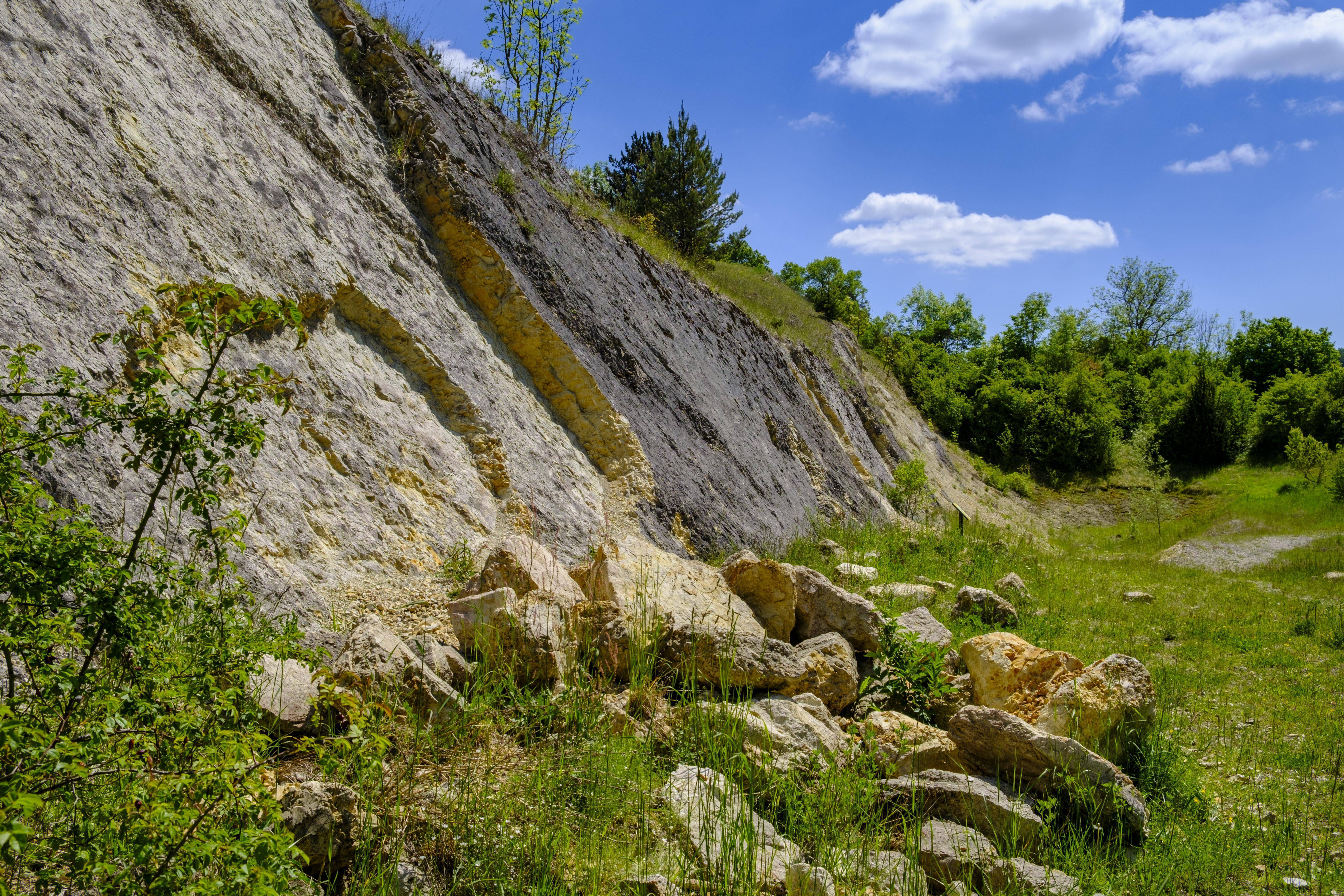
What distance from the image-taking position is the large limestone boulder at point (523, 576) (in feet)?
16.0

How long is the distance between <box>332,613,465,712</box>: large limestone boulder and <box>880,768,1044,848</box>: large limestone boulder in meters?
2.27

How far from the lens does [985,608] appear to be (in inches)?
322

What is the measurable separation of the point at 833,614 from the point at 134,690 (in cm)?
487

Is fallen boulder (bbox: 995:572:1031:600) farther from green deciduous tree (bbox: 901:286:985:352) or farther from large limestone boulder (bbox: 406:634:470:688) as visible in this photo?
green deciduous tree (bbox: 901:286:985:352)

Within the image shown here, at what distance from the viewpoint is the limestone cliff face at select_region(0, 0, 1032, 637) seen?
4641 mm

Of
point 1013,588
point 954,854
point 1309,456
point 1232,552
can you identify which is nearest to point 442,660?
point 954,854

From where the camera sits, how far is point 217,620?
2645 millimetres

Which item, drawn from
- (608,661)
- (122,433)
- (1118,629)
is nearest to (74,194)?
(122,433)

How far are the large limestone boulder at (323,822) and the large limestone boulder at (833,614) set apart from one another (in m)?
3.83

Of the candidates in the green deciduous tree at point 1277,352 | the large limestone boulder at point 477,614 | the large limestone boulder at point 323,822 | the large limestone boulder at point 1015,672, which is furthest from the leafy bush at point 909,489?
the green deciduous tree at point 1277,352

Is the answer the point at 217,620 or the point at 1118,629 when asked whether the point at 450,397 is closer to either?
the point at 217,620

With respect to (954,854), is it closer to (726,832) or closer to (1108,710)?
(726,832)

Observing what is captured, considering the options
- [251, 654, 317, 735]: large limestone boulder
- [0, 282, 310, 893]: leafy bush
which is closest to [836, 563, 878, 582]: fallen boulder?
[251, 654, 317, 735]: large limestone boulder

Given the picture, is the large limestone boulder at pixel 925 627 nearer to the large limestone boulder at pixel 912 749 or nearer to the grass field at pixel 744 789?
the grass field at pixel 744 789
